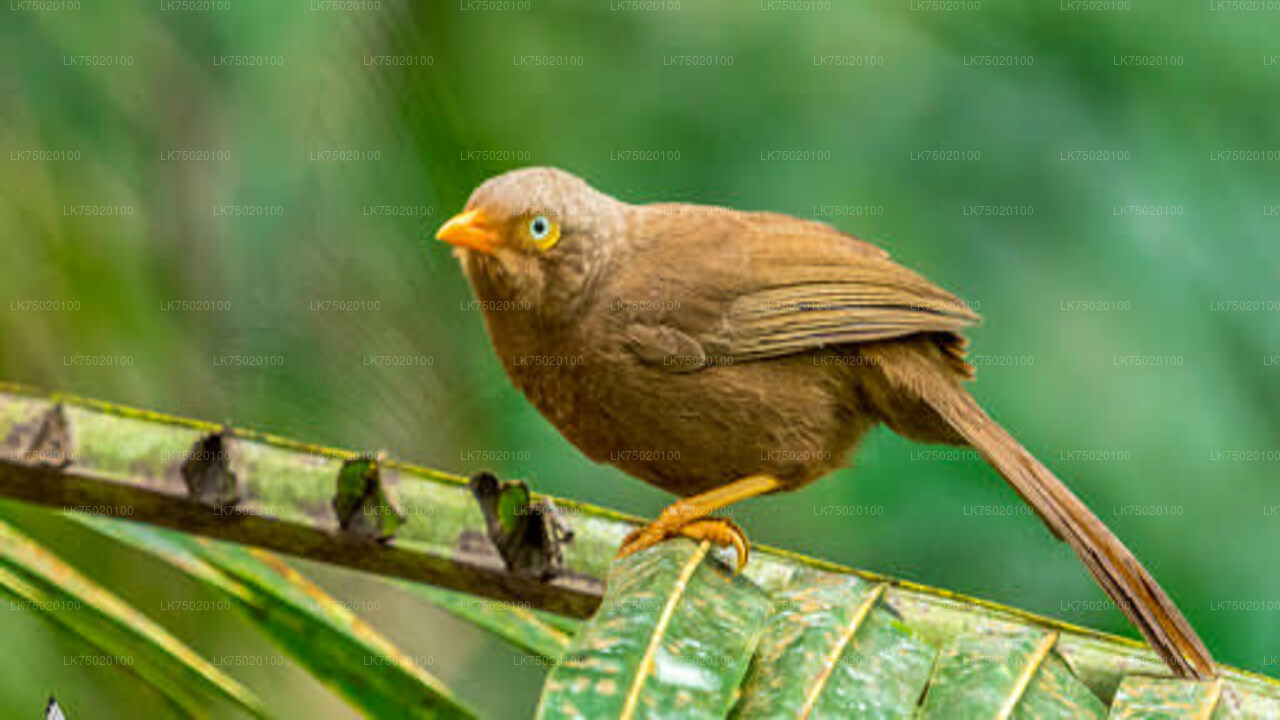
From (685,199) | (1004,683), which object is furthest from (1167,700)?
(685,199)

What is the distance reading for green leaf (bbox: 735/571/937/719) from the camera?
175cm

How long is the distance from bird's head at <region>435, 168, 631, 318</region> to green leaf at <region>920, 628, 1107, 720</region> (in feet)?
3.76

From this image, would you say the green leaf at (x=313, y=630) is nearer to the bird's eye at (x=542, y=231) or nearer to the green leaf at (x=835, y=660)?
the green leaf at (x=835, y=660)

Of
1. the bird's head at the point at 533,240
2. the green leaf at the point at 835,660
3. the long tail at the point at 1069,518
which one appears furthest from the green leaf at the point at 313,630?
the long tail at the point at 1069,518

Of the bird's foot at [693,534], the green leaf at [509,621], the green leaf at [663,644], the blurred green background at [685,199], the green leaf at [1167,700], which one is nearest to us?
the green leaf at [663,644]

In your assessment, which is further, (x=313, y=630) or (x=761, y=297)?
(x=761, y=297)

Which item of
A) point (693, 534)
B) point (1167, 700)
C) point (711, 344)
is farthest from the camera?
point (711, 344)

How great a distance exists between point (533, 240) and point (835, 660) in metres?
1.19

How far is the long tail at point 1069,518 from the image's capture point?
2.12 metres

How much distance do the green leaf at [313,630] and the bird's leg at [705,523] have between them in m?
0.50

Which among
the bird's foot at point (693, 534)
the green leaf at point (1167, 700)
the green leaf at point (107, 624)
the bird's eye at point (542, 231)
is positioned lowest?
the green leaf at point (107, 624)

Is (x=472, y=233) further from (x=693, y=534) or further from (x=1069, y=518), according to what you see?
(x=1069, y=518)

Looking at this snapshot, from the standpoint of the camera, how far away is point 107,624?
2.26 m

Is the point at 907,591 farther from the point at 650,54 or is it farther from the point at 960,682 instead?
the point at 650,54
